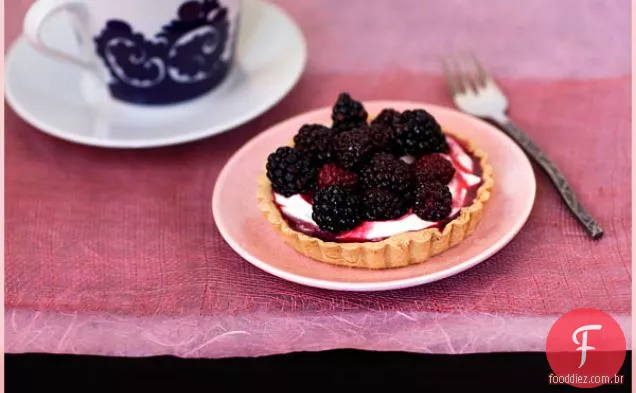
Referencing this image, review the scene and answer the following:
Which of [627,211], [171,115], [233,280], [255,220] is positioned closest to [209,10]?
[171,115]

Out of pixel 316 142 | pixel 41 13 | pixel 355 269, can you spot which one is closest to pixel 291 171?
pixel 316 142

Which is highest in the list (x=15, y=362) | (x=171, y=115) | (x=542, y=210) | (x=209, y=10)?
(x=209, y=10)

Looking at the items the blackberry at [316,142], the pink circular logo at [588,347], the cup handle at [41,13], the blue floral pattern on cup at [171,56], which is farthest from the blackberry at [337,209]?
the cup handle at [41,13]

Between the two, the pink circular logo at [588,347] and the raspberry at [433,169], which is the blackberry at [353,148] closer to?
the raspberry at [433,169]

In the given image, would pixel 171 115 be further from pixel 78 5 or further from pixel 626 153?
pixel 626 153

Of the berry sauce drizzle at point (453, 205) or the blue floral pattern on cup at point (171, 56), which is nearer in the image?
the berry sauce drizzle at point (453, 205)

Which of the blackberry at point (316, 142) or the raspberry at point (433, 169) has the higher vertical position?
the raspberry at point (433, 169)
